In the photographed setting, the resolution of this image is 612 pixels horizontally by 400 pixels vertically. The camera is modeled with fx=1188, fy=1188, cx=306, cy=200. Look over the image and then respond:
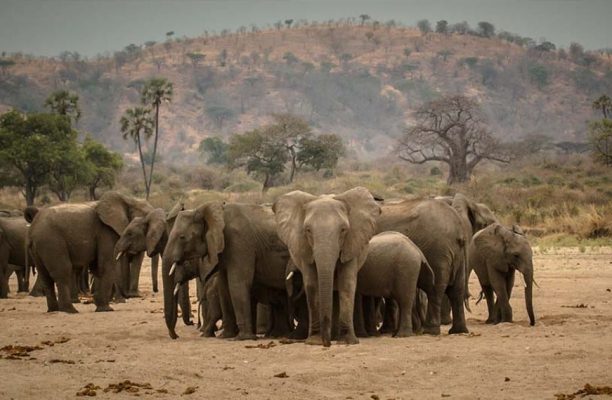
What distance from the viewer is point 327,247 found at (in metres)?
12.8

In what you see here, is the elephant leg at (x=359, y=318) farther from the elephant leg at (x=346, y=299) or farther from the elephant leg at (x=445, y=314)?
the elephant leg at (x=445, y=314)

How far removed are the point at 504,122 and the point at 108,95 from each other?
48.0 m

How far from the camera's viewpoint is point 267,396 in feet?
33.4

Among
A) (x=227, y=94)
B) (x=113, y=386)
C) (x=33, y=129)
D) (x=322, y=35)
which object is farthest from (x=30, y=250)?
(x=322, y=35)

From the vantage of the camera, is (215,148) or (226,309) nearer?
(226,309)

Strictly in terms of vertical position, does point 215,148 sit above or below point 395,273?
above

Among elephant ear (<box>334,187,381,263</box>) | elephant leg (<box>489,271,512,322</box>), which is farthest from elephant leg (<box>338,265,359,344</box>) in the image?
elephant leg (<box>489,271,512,322</box>)

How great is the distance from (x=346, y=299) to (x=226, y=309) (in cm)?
227

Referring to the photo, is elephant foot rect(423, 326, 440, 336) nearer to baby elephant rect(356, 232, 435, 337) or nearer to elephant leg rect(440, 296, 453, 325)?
baby elephant rect(356, 232, 435, 337)

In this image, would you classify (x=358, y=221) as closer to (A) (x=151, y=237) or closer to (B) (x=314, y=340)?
(B) (x=314, y=340)

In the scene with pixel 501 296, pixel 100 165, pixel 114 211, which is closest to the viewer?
pixel 501 296

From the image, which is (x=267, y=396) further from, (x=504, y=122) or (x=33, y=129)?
(x=504, y=122)

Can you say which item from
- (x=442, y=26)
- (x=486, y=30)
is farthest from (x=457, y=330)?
(x=486, y=30)

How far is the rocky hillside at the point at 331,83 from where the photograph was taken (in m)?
140
